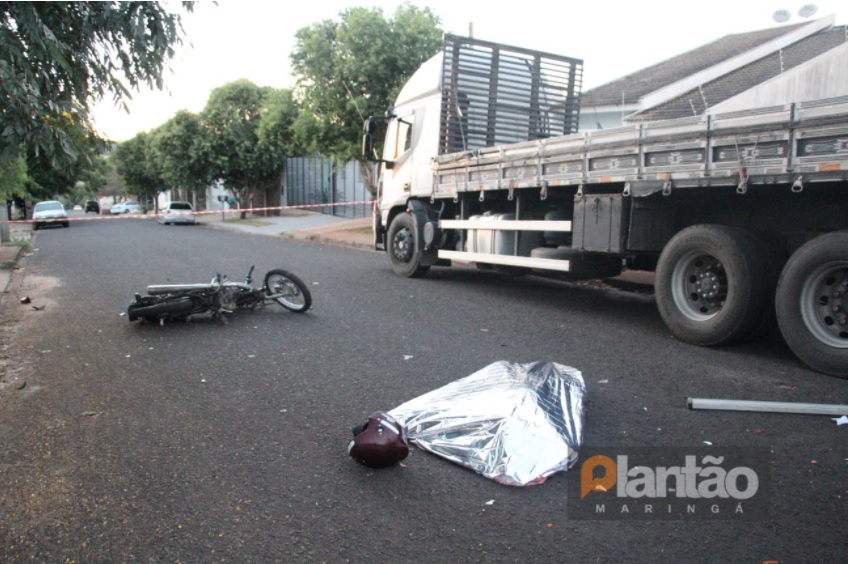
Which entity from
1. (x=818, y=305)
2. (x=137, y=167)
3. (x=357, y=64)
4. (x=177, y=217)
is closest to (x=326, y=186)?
(x=177, y=217)

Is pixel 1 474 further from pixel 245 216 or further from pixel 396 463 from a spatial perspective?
pixel 245 216

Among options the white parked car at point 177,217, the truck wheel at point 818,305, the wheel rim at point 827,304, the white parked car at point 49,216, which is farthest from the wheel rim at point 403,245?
the white parked car at point 177,217

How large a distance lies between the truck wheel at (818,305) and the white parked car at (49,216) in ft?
105

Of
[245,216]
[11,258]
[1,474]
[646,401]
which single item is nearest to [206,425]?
[1,474]

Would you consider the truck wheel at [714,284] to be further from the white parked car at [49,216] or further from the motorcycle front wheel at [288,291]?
the white parked car at [49,216]

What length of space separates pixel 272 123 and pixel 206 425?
22657 mm

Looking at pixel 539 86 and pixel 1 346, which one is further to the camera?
pixel 539 86

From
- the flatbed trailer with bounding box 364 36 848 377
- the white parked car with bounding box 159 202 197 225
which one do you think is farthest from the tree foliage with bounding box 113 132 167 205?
the flatbed trailer with bounding box 364 36 848 377

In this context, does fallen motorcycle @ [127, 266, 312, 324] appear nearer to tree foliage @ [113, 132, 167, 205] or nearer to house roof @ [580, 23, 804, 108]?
house roof @ [580, 23, 804, 108]

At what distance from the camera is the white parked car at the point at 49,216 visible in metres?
31.2

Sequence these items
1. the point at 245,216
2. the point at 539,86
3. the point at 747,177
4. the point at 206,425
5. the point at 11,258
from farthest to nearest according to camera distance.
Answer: the point at 245,216, the point at 11,258, the point at 539,86, the point at 747,177, the point at 206,425

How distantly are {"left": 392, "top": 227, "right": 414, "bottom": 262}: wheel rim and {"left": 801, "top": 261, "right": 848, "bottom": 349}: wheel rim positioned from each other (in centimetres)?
687

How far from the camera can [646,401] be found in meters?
4.78

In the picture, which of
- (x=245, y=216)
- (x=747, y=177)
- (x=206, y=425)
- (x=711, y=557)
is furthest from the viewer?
(x=245, y=216)
